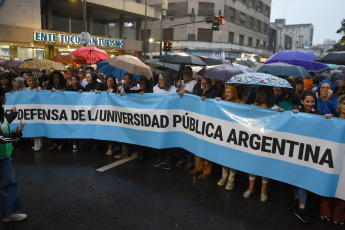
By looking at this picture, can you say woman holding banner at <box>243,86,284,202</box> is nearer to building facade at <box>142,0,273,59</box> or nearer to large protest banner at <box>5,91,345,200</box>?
large protest banner at <box>5,91,345,200</box>

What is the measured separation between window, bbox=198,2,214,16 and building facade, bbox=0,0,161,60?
836cm

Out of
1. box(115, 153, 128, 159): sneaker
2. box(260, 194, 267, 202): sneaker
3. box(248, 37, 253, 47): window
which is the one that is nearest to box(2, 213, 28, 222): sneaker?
box(115, 153, 128, 159): sneaker

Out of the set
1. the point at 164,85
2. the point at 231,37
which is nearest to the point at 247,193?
the point at 164,85

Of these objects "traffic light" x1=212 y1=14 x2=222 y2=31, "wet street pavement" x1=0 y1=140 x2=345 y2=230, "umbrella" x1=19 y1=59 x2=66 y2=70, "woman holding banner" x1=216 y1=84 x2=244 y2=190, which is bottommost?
"wet street pavement" x1=0 y1=140 x2=345 y2=230

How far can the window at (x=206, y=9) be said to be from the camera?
3846 centimetres

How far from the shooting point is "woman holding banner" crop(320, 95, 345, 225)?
12.5 feet

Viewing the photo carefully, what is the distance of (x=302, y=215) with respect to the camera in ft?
12.7

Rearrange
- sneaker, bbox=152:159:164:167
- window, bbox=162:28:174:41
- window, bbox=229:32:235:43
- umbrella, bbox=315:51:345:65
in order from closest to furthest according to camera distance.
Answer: sneaker, bbox=152:159:164:167, umbrella, bbox=315:51:345:65, window, bbox=162:28:174:41, window, bbox=229:32:235:43

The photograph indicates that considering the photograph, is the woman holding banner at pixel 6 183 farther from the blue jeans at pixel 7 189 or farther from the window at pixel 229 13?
the window at pixel 229 13

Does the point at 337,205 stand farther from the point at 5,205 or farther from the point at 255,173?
the point at 5,205

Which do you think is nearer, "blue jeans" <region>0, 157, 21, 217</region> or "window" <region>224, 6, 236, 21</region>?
"blue jeans" <region>0, 157, 21, 217</region>

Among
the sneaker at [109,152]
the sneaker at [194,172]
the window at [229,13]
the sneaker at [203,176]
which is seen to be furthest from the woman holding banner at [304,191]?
the window at [229,13]

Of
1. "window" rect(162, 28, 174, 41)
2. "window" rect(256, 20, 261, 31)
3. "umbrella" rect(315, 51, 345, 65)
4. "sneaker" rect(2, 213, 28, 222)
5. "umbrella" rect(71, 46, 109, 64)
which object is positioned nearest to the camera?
"sneaker" rect(2, 213, 28, 222)

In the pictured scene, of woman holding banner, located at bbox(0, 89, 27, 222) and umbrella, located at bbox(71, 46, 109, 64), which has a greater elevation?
umbrella, located at bbox(71, 46, 109, 64)
